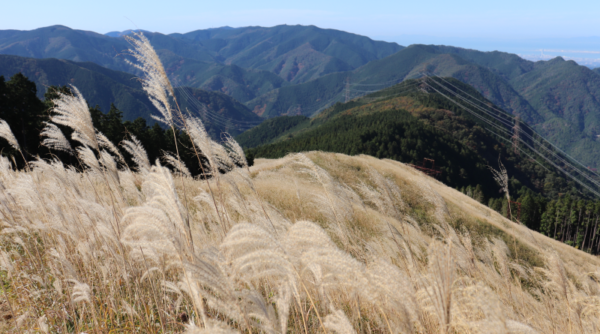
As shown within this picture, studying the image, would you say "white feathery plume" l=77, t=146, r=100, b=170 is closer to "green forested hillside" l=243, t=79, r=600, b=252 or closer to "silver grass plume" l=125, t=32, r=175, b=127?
"silver grass plume" l=125, t=32, r=175, b=127

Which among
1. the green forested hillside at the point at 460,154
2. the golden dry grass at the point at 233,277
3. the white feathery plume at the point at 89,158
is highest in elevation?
the white feathery plume at the point at 89,158

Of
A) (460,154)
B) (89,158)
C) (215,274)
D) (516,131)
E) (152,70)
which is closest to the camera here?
(215,274)

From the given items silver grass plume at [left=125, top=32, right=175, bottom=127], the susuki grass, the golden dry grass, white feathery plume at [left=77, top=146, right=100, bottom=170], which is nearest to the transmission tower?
the golden dry grass

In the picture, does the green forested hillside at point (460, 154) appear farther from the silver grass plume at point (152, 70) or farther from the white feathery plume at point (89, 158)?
the silver grass plume at point (152, 70)

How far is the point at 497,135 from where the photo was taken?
18975cm

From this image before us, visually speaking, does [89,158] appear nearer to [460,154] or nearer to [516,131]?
[460,154]

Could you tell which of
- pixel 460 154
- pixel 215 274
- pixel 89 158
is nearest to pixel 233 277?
pixel 215 274

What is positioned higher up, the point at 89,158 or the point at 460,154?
the point at 89,158

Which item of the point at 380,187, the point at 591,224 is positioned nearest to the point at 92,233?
the point at 380,187

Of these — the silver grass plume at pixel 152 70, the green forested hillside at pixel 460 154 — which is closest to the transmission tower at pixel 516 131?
the green forested hillside at pixel 460 154

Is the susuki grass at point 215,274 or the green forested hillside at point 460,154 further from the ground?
the susuki grass at point 215,274

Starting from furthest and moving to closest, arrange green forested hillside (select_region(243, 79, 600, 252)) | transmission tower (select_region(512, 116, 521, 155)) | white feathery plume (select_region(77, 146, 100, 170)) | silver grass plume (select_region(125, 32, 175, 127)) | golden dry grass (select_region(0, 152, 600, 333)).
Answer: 1. transmission tower (select_region(512, 116, 521, 155))
2. green forested hillside (select_region(243, 79, 600, 252))
3. white feathery plume (select_region(77, 146, 100, 170))
4. silver grass plume (select_region(125, 32, 175, 127))
5. golden dry grass (select_region(0, 152, 600, 333))

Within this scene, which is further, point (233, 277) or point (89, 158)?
point (89, 158)

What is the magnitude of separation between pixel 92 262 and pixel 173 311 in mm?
1754
